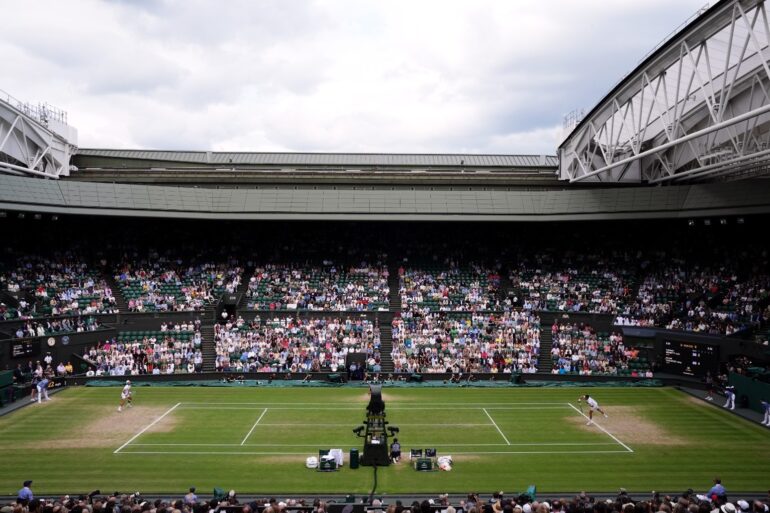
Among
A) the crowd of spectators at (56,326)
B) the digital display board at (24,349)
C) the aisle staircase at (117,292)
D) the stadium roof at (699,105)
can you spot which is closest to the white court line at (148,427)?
the digital display board at (24,349)

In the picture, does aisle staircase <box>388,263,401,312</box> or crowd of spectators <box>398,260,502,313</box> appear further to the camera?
aisle staircase <box>388,263,401,312</box>

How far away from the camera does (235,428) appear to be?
2703 cm

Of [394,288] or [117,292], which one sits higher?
[117,292]

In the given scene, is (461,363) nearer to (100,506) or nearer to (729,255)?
(729,255)

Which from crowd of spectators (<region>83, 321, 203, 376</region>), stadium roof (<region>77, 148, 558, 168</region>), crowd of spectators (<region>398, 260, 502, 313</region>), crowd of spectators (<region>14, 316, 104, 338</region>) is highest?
stadium roof (<region>77, 148, 558, 168</region>)

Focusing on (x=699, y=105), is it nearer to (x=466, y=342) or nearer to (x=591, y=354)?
(x=591, y=354)

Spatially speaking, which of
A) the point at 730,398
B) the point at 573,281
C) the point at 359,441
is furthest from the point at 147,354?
the point at 730,398

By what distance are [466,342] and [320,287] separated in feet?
41.3

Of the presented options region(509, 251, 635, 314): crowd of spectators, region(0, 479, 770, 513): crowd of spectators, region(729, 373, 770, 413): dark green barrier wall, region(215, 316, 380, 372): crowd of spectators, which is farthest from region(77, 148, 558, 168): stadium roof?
region(0, 479, 770, 513): crowd of spectators

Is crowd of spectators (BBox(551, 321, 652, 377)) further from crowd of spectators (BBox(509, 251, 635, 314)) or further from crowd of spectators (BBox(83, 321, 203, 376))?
crowd of spectators (BBox(83, 321, 203, 376))

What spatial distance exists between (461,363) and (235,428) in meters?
17.2

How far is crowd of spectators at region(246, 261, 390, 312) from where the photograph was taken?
4438cm

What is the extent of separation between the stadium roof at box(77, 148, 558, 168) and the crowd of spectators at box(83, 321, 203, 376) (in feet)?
64.4

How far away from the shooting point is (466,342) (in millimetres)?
41219
